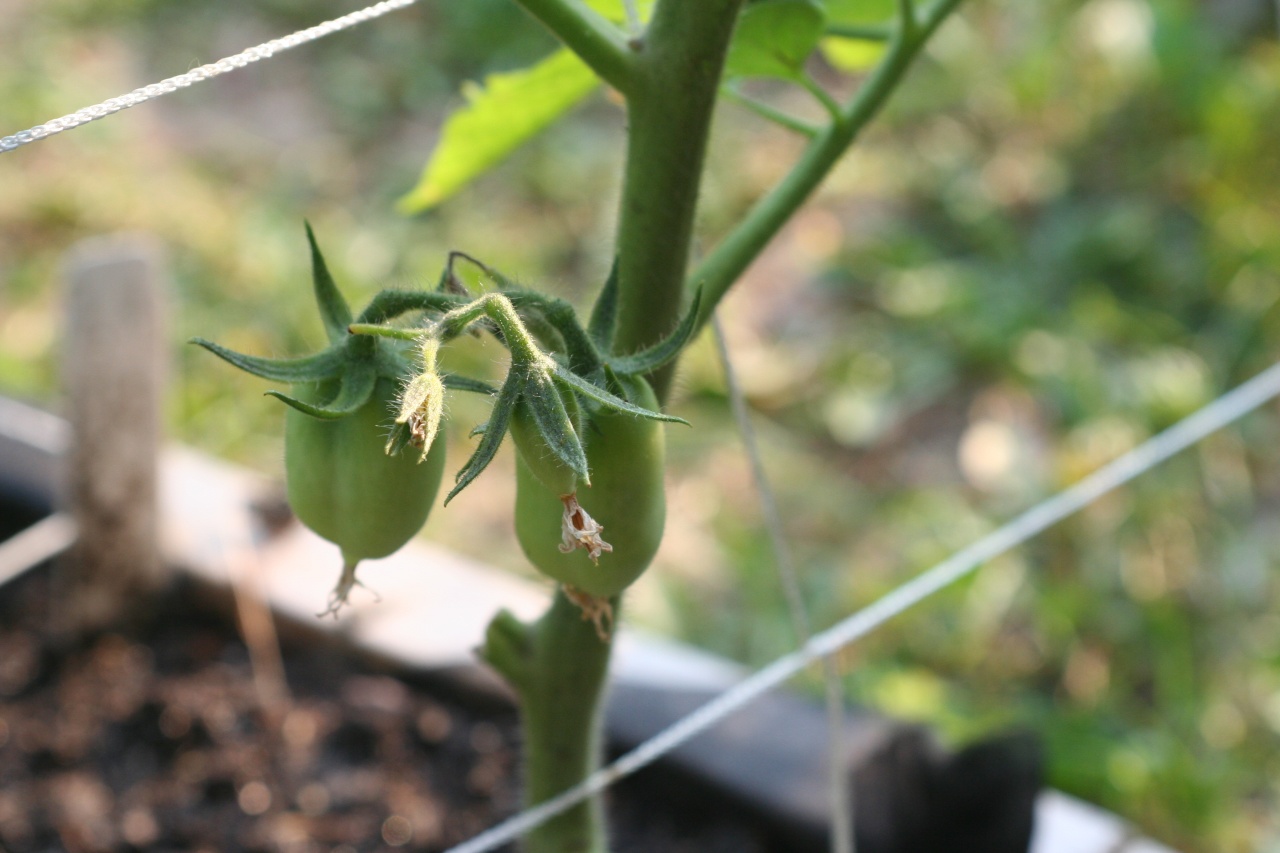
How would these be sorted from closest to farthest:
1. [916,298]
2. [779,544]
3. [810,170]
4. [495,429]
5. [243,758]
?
1. [495,429]
2. [810,170]
3. [779,544]
4. [243,758]
5. [916,298]

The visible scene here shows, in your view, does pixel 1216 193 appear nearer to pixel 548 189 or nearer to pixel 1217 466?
pixel 1217 466

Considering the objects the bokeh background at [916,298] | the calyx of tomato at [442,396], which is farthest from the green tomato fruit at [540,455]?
the bokeh background at [916,298]

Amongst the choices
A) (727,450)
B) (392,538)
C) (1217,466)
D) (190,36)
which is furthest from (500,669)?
(190,36)

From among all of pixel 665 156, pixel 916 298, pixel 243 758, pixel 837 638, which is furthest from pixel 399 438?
pixel 916 298

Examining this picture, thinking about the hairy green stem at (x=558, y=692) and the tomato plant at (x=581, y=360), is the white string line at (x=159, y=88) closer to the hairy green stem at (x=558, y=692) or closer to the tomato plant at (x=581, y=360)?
the tomato plant at (x=581, y=360)

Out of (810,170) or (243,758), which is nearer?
(810,170)

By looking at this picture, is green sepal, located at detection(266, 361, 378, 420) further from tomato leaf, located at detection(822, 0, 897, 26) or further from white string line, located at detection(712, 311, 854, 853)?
tomato leaf, located at detection(822, 0, 897, 26)

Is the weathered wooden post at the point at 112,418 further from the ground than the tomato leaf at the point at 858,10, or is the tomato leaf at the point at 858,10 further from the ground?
the tomato leaf at the point at 858,10

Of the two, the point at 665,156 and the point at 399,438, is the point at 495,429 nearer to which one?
the point at 399,438
